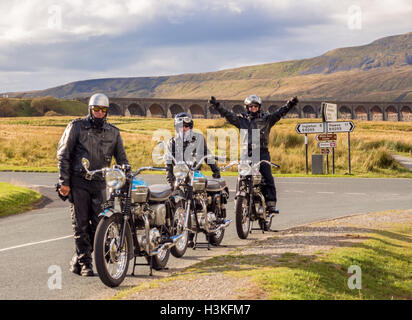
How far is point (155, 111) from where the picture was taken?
563 feet

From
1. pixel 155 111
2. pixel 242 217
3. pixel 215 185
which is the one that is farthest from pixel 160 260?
pixel 155 111

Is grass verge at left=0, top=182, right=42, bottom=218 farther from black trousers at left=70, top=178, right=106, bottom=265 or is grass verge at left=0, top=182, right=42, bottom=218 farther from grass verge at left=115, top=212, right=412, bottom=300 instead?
grass verge at left=115, top=212, right=412, bottom=300

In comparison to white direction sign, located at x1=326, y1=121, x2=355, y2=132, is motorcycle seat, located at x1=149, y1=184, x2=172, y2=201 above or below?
below

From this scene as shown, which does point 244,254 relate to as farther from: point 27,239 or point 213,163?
point 27,239

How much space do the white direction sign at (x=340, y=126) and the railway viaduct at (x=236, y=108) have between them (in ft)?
421

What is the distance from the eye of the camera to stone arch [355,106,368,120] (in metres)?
188

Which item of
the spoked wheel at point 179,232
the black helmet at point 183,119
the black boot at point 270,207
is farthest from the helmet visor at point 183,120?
the black boot at point 270,207

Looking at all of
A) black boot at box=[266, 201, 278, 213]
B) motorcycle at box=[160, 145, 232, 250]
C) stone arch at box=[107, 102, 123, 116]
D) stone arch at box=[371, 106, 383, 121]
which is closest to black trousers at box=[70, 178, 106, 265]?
motorcycle at box=[160, 145, 232, 250]

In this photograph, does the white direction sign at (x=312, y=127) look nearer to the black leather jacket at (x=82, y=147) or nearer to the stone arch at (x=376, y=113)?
the black leather jacket at (x=82, y=147)

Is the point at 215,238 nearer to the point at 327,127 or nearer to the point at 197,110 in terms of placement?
the point at 327,127

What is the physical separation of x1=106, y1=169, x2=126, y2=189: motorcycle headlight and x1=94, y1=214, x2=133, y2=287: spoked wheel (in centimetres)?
33

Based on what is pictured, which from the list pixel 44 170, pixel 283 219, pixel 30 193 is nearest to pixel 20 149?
pixel 44 170

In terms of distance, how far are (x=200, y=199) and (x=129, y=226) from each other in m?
2.05

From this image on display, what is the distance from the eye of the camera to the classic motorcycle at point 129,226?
5934 millimetres
